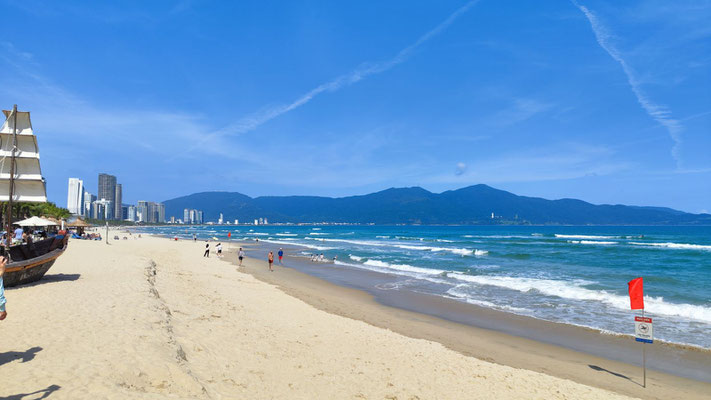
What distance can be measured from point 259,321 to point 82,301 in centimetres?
463

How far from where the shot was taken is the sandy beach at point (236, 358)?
5.57 metres

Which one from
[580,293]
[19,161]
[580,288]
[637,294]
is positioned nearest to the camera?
[637,294]

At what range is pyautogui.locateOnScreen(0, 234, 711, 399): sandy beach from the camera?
5.57 meters

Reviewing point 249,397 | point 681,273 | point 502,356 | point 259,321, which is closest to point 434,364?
point 502,356

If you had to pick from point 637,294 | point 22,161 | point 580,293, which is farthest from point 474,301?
point 22,161

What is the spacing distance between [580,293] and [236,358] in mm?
16574

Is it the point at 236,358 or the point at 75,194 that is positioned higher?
the point at 75,194

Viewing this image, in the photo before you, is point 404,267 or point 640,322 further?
point 404,267

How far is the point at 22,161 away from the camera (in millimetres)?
18703

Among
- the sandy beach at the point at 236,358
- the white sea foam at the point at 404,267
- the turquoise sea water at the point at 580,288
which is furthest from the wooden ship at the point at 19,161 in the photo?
the white sea foam at the point at 404,267

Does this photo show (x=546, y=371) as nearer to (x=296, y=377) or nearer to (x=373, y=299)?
(x=296, y=377)

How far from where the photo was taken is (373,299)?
1703 centimetres

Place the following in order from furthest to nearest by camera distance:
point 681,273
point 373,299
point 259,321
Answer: point 681,273
point 373,299
point 259,321

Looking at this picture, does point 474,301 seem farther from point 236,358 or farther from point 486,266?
point 486,266
